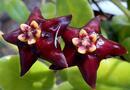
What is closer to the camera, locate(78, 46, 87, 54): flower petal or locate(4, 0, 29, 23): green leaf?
locate(78, 46, 87, 54): flower petal

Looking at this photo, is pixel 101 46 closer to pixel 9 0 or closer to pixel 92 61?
pixel 92 61

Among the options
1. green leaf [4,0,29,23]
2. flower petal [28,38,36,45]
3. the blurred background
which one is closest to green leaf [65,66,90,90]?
the blurred background

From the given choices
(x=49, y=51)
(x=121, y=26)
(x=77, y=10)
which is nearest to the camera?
(x=49, y=51)

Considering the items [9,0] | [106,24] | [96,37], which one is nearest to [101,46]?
[96,37]

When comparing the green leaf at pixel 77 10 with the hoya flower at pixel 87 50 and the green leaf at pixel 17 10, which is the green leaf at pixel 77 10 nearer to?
the hoya flower at pixel 87 50

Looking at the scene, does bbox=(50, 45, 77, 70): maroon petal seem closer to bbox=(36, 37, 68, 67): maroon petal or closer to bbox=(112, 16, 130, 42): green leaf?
bbox=(36, 37, 68, 67): maroon petal

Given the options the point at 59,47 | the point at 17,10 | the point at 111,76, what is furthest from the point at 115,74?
the point at 17,10

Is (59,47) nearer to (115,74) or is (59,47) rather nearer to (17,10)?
(115,74)
